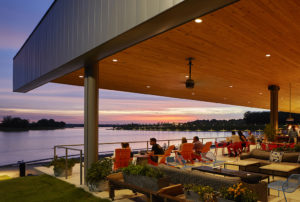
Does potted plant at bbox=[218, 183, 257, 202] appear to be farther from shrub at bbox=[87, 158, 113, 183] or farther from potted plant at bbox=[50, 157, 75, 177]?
potted plant at bbox=[50, 157, 75, 177]

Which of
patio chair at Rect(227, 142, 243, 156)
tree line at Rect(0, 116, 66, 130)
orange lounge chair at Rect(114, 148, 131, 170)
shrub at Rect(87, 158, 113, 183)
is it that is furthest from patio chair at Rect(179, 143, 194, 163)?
tree line at Rect(0, 116, 66, 130)

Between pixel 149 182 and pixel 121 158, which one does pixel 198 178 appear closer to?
pixel 149 182

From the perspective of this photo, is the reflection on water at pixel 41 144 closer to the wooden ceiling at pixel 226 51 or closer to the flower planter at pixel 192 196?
the wooden ceiling at pixel 226 51

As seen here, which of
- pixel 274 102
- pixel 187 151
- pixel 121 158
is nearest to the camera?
pixel 121 158

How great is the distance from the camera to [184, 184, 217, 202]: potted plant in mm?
3080

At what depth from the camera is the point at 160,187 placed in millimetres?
3848

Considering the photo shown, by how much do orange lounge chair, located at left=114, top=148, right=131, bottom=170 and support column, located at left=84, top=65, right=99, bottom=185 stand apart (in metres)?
1.49

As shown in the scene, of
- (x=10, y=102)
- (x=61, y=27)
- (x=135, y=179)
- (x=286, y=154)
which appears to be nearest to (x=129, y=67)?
(x=61, y=27)

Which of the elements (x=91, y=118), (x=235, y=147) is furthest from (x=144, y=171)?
(x=235, y=147)

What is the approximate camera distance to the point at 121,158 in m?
7.27

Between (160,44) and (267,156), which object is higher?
(160,44)

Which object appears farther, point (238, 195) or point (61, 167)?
point (61, 167)

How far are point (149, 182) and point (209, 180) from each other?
0.98 m

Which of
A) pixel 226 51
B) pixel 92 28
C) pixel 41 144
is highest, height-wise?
pixel 92 28
